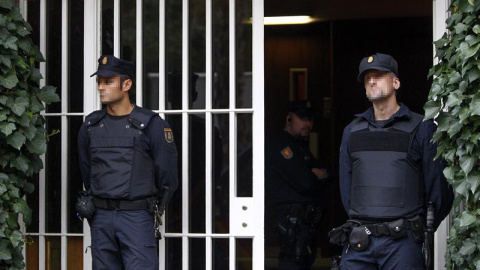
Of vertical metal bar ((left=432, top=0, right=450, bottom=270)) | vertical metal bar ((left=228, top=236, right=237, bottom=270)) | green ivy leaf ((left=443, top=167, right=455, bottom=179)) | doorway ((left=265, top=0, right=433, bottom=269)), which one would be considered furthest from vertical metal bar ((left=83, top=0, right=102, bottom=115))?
doorway ((left=265, top=0, right=433, bottom=269))

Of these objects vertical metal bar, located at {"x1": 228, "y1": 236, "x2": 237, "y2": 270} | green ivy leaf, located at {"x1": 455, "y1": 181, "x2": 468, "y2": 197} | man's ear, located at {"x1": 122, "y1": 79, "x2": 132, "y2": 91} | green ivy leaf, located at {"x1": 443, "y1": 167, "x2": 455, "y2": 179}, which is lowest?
vertical metal bar, located at {"x1": 228, "y1": 236, "x2": 237, "y2": 270}

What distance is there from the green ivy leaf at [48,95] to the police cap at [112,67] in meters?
0.30

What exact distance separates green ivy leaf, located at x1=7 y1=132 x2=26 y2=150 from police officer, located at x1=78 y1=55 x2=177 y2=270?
41 cm

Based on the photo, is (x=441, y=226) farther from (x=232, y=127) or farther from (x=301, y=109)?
(x=301, y=109)

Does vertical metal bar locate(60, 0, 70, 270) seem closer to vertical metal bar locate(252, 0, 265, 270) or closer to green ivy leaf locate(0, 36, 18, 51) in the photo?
green ivy leaf locate(0, 36, 18, 51)

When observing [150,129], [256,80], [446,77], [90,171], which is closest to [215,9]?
[256,80]

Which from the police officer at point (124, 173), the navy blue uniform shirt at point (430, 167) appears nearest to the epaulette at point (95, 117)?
the police officer at point (124, 173)

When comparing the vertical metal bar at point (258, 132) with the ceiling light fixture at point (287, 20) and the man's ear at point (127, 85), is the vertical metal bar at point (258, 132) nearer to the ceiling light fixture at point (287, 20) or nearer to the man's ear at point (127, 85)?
the man's ear at point (127, 85)

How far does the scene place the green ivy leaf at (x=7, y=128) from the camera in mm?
5473

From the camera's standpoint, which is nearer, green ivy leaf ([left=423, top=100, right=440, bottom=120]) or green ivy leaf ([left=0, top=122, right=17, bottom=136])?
green ivy leaf ([left=423, top=100, right=440, bottom=120])

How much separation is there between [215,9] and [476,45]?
180 centimetres

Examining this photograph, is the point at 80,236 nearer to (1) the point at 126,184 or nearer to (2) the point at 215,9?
(1) the point at 126,184

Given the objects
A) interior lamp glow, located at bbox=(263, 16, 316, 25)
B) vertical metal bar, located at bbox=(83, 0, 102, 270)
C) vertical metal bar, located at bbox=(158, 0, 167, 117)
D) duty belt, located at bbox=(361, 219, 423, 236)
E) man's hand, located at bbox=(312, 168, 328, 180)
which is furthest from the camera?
interior lamp glow, located at bbox=(263, 16, 316, 25)

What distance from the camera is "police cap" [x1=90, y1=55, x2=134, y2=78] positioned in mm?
5675
